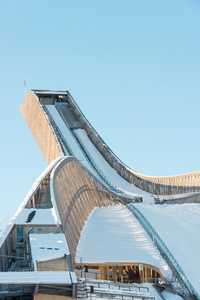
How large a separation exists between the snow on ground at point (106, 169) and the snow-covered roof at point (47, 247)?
97.8 feet

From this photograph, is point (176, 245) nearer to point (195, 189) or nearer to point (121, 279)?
point (121, 279)

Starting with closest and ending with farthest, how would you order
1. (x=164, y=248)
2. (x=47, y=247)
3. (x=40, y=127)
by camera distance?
(x=47, y=247), (x=164, y=248), (x=40, y=127)

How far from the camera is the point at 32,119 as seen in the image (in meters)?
62.6

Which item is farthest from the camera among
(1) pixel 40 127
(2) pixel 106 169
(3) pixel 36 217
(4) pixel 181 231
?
(1) pixel 40 127

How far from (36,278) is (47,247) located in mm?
2954

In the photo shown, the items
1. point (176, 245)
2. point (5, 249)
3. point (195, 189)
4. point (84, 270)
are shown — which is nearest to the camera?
point (5, 249)

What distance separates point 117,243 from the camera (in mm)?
24203

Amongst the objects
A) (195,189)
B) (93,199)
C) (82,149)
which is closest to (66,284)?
(93,199)

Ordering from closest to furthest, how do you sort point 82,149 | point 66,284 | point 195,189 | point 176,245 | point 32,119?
point 66,284
point 176,245
point 195,189
point 82,149
point 32,119

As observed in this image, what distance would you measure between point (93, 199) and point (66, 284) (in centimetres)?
2183

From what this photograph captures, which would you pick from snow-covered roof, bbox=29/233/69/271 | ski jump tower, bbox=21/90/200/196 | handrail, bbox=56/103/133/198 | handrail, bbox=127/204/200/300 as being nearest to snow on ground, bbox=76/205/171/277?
handrail, bbox=127/204/200/300

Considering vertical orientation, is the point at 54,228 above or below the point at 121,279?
above

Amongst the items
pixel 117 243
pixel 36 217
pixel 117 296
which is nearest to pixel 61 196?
pixel 117 243

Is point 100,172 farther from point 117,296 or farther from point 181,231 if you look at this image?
point 117,296
